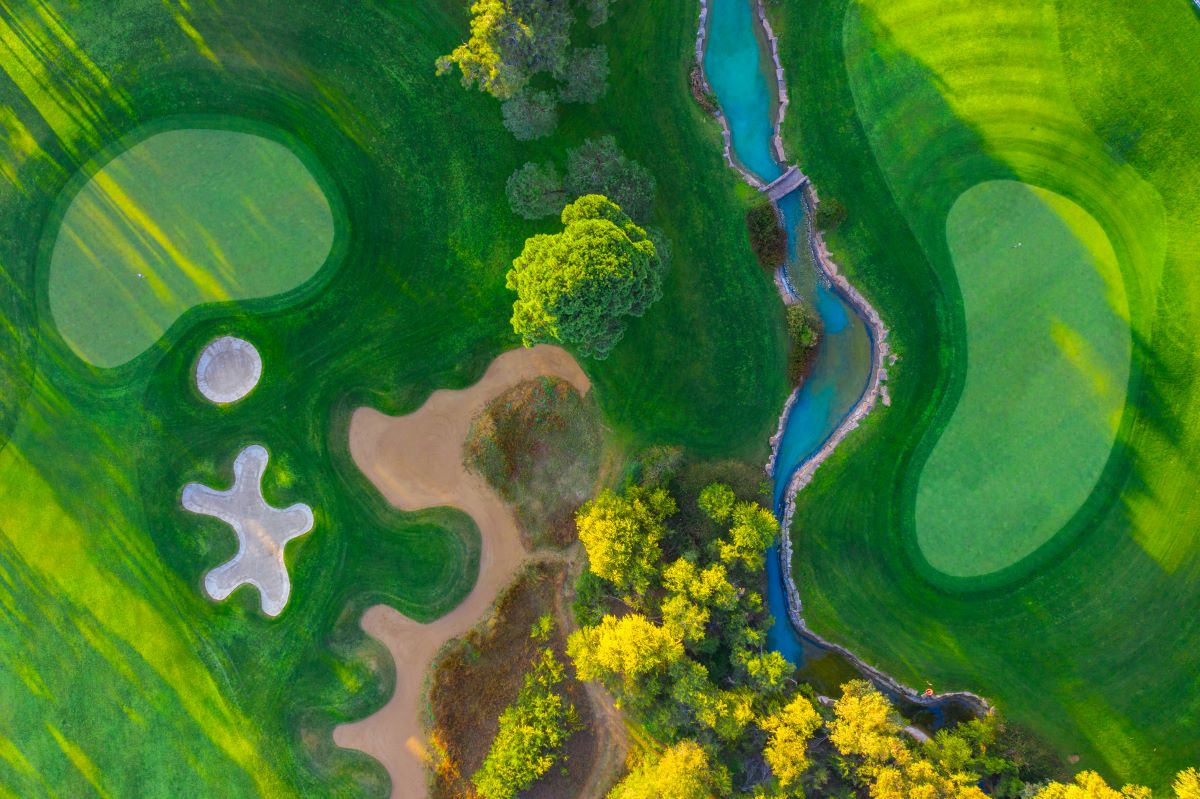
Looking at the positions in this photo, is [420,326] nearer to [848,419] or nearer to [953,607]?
[848,419]

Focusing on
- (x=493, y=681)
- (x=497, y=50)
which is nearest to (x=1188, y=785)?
(x=493, y=681)

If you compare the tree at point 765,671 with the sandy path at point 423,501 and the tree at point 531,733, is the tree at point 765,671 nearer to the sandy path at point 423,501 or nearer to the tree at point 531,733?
the tree at point 531,733

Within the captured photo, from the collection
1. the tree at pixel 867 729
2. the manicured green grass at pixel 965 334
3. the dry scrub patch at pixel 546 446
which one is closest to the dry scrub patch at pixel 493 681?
the dry scrub patch at pixel 546 446

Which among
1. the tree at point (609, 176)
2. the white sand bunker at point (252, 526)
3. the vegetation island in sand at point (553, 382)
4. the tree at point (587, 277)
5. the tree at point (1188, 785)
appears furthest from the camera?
the white sand bunker at point (252, 526)

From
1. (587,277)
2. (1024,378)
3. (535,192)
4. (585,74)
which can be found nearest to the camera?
(587,277)

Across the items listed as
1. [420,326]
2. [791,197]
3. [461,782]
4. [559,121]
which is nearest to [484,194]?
[559,121]

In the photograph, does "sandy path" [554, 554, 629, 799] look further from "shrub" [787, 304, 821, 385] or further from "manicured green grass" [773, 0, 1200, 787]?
"shrub" [787, 304, 821, 385]

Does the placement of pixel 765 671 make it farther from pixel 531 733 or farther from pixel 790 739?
pixel 531 733

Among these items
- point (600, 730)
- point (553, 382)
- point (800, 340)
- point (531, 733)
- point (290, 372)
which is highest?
point (800, 340)
